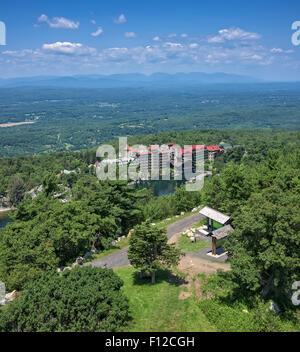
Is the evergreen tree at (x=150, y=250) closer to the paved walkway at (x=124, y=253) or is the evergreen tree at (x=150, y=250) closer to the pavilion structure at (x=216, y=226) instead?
the paved walkway at (x=124, y=253)

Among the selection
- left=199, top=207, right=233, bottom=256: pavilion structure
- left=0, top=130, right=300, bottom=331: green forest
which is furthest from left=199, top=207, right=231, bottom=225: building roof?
left=0, top=130, right=300, bottom=331: green forest

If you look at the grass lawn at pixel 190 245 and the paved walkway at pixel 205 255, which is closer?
the paved walkway at pixel 205 255

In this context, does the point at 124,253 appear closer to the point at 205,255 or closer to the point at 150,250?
the point at 205,255

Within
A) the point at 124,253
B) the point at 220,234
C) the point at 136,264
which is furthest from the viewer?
the point at 124,253

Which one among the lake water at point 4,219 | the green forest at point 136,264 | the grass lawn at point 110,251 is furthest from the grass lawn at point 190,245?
the lake water at point 4,219

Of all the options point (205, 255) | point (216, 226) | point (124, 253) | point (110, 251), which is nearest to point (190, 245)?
point (205, 255)

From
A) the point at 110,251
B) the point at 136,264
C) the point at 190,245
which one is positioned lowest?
the point at 110,251
